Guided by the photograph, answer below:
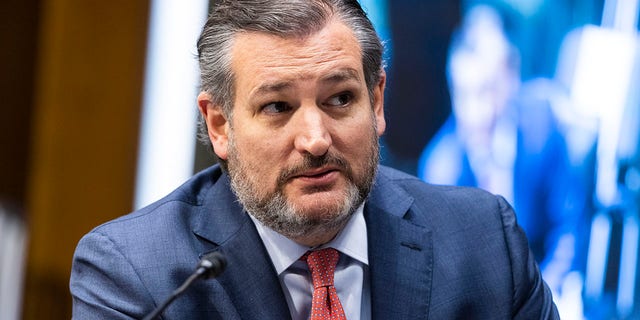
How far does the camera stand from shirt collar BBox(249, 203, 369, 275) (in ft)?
7.41

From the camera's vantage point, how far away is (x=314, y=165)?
2.06 m

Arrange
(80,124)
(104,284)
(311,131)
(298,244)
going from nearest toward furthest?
(311,131), (104,284), (298,244), (80,124)

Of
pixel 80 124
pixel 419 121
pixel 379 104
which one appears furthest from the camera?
pixel 80 124

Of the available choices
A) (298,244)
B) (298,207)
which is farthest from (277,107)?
(298,244)

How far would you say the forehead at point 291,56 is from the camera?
82.9 inches

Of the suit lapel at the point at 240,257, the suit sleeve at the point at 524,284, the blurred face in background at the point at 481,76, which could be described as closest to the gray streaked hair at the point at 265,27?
the suit lapel at the point at 240,257

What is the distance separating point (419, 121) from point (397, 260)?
3.72 feet

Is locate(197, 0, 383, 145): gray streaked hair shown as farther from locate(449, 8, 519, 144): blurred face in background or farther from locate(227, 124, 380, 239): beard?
locate(449, 8, 519, 144): blurred face in background

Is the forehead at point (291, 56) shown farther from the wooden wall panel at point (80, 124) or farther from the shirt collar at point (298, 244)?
the wooden wall panel at point (80, 124)

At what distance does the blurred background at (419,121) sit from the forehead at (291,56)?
3.68 ft

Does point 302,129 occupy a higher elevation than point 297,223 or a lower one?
higher

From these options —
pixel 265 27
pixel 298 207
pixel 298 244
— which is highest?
pixel 265 27

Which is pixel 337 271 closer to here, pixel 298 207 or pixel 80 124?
pixel 298 207

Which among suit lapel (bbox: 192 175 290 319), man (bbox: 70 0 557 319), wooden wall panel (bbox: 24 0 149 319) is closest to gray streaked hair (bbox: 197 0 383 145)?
man (bbox: 70 0 557 319)
